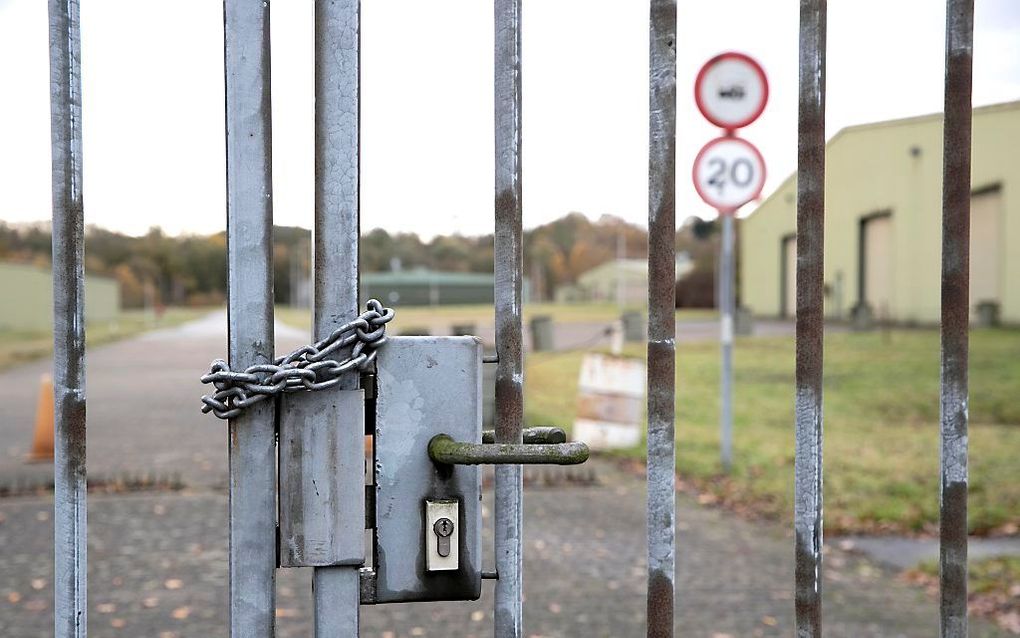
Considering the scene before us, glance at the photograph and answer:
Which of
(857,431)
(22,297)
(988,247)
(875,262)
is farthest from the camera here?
(22,297)

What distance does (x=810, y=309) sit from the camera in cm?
132

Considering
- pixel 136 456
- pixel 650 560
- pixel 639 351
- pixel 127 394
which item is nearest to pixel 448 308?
pixel 639 351

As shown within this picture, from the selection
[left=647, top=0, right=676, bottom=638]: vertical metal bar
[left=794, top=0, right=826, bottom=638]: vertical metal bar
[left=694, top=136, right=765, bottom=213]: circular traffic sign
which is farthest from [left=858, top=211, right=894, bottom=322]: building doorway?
[left=647, top=0, right=676, bottom=638]: vertical metal bar

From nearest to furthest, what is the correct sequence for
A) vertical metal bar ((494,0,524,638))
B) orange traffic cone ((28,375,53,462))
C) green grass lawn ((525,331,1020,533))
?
vertical metal bar ((494,0,524,638)) → green grass lawn ((525,331,1020,533)) → orange traffic cone ((28,375,53,462))

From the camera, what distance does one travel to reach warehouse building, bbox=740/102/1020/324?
23.8m

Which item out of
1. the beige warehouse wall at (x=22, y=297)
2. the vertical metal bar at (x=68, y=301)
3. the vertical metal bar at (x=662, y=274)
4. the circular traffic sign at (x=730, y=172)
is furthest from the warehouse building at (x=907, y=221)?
the beige warehouse wall at (x=22, y=297)

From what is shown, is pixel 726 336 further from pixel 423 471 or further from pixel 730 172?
pixel 423 471

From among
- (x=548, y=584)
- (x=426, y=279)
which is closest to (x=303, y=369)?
(x=548, y=584)

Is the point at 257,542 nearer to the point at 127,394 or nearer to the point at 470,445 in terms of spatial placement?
the point at 470,445

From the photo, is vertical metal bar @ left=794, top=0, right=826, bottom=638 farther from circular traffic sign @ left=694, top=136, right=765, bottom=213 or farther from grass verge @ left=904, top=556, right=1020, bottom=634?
circular traffic sign @ left=694, top=136, right=765, bottom=213

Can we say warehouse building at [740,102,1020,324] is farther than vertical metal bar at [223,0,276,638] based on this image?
Yes

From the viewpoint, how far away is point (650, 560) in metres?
1.32

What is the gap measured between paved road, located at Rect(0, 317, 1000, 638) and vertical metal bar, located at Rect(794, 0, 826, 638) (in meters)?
2.41

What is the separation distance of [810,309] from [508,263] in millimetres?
447
